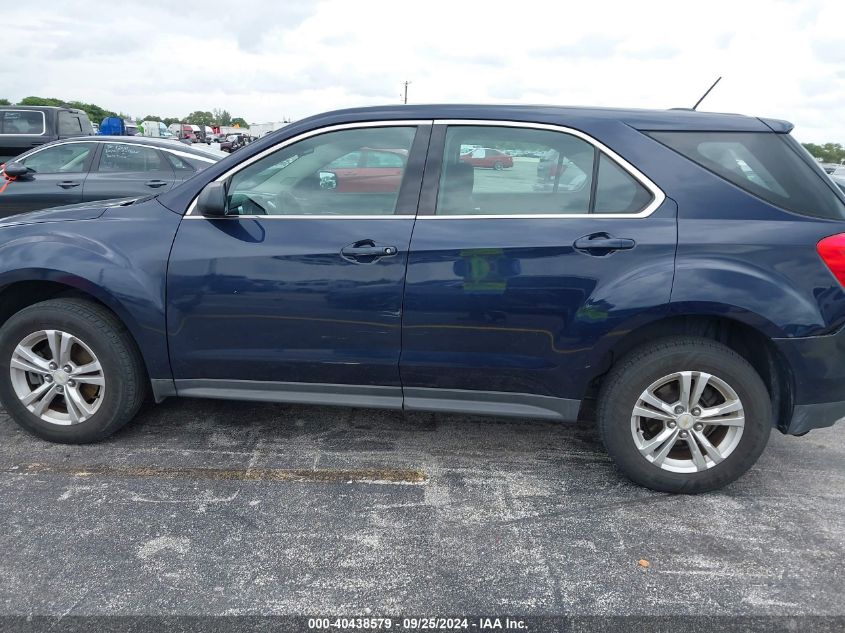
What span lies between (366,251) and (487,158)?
0.74 meters

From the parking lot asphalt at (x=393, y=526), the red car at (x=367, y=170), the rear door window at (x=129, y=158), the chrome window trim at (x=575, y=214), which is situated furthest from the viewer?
the rear door window at (x=129, y=158)

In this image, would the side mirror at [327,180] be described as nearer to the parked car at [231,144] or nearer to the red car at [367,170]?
the red car at [367,170]

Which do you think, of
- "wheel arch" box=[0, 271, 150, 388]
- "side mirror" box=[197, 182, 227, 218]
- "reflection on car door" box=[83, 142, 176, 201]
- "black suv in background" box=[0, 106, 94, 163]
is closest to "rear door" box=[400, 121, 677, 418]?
"side mirror" box=[197, 182, 227, 218]

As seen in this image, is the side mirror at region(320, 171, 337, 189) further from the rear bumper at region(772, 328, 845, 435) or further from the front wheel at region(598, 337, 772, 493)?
the rear bumper at region(772, 328, 845, 435)

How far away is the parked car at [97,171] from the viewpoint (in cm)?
798

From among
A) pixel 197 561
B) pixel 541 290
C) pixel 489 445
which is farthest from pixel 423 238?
pixel 197 561

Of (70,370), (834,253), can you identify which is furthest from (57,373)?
(834,253)

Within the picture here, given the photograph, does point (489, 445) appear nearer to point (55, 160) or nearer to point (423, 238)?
point (423, 238)

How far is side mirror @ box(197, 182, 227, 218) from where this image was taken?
3.19 metres

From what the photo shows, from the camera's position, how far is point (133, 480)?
3.22 meters

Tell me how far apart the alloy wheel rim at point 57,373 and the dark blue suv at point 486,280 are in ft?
0.04

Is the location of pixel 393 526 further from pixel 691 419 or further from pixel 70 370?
pixel 70 370

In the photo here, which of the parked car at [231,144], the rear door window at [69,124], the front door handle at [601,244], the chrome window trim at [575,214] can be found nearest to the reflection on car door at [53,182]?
the rear door window at [69,124]

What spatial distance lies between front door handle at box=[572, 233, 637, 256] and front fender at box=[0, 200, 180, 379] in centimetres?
197
